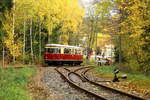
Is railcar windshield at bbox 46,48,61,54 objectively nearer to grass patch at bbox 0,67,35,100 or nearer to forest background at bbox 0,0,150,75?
forest background at bbox 0,0,150,75

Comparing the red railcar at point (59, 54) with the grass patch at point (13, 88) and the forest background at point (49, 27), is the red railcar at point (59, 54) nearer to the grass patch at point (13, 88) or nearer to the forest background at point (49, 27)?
the forest background at point (49, 27)

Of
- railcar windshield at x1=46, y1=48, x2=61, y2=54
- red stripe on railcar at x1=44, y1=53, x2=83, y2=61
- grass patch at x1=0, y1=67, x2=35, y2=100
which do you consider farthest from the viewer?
red stripe on railcar at x1=44, y1=53, x2=83, y2=61

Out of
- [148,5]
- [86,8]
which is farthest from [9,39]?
[86,8]

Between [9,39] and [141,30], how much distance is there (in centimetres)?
1604

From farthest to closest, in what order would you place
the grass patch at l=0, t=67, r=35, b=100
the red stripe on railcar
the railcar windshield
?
1. the red stripe on railcar
2. the railcar windshield
3. the grass patch at l=0, t=67, r=35, b=100

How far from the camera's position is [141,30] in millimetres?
10500

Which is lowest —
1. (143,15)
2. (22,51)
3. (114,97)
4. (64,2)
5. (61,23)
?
(114,97)

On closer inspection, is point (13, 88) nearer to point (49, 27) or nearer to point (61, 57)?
point (61, 57)

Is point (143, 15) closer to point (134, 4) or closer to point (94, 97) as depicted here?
point (134, 4)

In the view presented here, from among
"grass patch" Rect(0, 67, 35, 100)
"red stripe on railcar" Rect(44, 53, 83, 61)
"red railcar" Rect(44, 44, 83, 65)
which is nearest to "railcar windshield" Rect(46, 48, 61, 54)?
"red railcar" Rect(44, 44, 83, 65)

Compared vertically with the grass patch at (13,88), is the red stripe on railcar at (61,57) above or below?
above

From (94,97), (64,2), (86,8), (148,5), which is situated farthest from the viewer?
(86,8)

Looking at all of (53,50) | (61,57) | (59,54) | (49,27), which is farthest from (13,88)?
(49,27)

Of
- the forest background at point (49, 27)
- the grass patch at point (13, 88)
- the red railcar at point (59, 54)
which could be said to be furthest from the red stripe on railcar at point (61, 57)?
the grass patch at point (13, 88)
